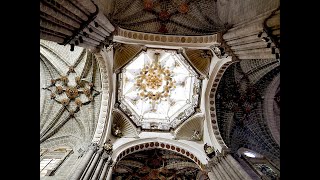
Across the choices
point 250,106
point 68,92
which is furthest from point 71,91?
point 250,106

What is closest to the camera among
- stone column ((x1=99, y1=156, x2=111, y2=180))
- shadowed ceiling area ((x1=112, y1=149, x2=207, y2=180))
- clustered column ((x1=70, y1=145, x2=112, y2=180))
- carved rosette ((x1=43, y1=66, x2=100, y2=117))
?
clustered column ((x1=70, y1=145, x2=112, y2=180))

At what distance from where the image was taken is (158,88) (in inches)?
741

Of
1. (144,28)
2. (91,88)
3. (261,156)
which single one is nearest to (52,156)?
(91,88)

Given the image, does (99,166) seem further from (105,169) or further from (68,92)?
(68,92)

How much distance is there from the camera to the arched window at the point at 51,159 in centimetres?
1232

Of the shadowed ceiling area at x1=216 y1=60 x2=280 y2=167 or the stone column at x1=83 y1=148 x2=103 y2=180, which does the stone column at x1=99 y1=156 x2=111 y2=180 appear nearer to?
the stone column at x1=83 y1=148 x2=103 y2=180

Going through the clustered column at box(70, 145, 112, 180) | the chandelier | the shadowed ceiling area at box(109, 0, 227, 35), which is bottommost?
the clustered column at box(70, 145, 112, 180)

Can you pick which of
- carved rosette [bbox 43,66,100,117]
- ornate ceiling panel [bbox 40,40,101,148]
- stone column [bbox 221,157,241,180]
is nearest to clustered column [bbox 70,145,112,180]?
ornate ceiling panel [bbox 40,40,101,148]

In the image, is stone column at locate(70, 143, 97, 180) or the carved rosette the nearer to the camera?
stone column at locate(70, 143, 97, 180)

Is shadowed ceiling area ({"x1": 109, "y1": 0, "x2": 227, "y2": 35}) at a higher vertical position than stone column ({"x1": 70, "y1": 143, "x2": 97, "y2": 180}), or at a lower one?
higher

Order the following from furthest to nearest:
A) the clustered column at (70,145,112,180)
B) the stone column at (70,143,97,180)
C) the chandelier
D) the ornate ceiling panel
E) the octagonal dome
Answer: the chandelier → the octagonal dome → the ornate ceiling panel → the clustered column at (70,145,112,180) → the stone column at (70,143,97,180)

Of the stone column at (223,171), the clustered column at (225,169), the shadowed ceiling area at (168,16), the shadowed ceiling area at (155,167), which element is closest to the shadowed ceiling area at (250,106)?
the clustered column at (225,169)

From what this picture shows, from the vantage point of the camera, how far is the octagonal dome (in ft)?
58.0
